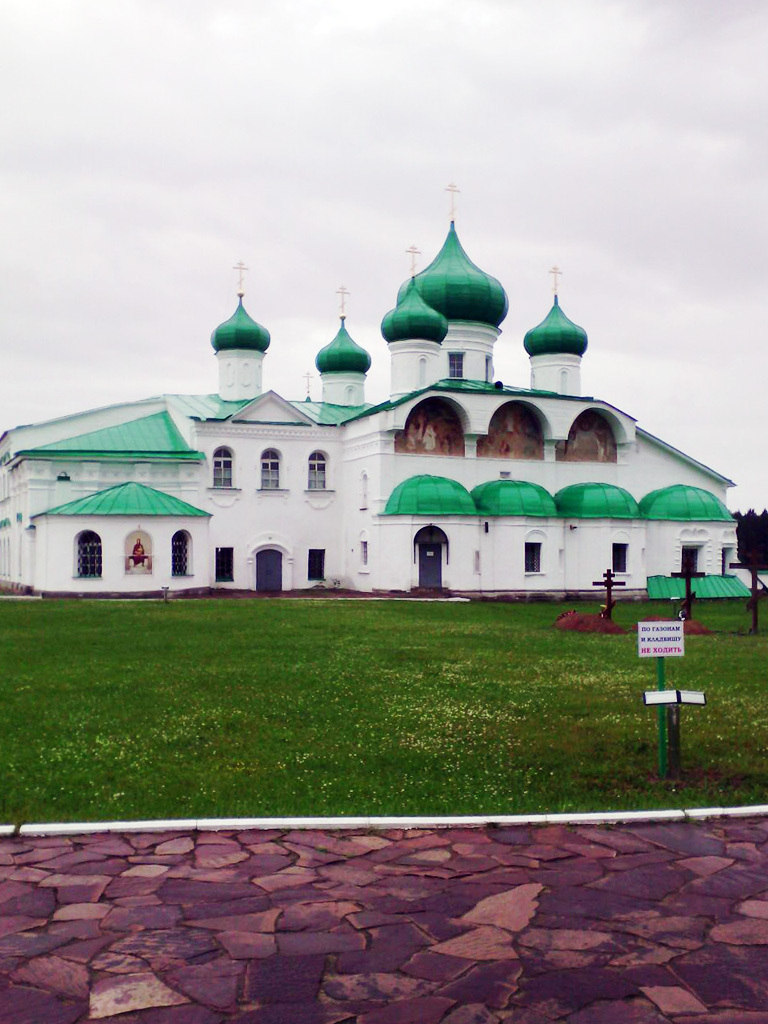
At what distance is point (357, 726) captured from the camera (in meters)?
9.53

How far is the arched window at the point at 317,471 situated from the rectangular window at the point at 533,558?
761cm

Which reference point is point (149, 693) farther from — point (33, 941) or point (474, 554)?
point (474, 554)

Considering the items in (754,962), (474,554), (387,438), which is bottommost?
(754,962)

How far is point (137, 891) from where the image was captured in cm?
542

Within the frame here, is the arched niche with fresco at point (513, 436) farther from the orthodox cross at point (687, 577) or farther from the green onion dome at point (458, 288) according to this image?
the orthodox cross at point (687, 577)

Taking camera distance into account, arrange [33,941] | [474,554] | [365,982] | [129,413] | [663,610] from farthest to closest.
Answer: [129,413]
[474,554]
[663,610]
[33,941]
[365,982]

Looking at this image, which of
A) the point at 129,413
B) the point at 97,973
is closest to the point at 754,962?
the point at 97,973

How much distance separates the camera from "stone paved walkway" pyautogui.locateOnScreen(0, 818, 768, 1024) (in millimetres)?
4203

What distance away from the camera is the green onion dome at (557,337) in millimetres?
38469

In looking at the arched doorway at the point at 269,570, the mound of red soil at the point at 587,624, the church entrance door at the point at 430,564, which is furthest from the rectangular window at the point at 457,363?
the mound of red soil at the point at 587,624

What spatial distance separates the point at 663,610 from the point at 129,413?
67.4 feet

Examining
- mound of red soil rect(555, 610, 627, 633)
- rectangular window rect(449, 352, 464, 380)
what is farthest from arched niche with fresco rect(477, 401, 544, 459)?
mound of red soil rect(555, 610, 627, 633)

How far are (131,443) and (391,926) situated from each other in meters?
31.9

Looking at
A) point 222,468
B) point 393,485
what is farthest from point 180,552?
point 393,485
